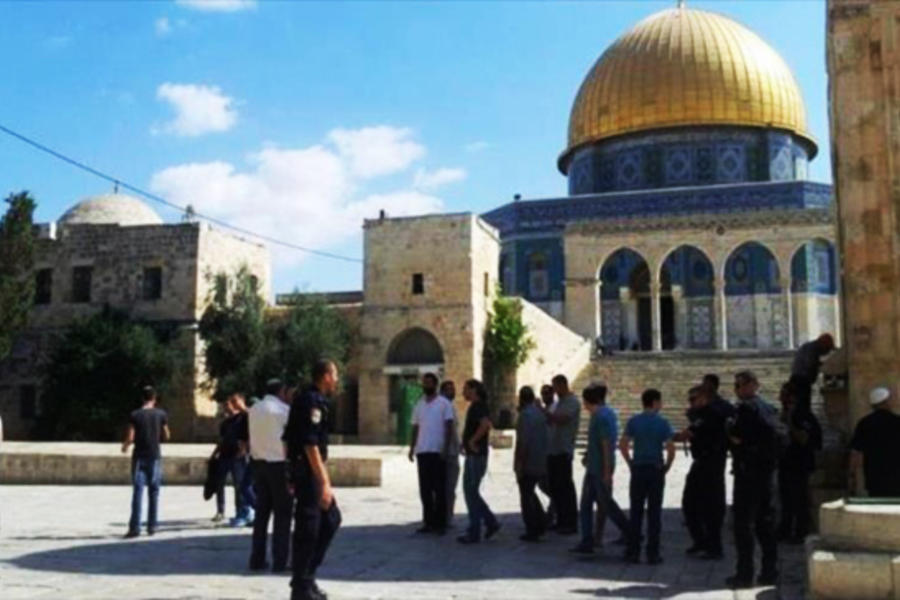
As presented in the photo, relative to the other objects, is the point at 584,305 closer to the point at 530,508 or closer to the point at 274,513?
the point at 530,508

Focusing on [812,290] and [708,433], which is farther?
[812,290]

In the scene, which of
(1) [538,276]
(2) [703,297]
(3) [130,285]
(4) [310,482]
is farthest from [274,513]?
(1) [538,276]

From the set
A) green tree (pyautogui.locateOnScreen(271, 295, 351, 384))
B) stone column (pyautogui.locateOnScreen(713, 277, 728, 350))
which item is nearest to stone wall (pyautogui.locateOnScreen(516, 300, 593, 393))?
green tree (pyautogui.locateOnScreen(271, 295, 351, 384))

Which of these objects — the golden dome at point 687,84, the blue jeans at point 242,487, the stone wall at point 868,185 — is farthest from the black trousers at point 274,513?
the golden dome at point 687,84

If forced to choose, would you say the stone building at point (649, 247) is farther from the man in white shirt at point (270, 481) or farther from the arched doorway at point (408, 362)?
the man in white shirt at point (270, 481)

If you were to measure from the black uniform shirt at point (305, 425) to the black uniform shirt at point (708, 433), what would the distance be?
3.15 meters

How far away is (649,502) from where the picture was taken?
7.24 metres

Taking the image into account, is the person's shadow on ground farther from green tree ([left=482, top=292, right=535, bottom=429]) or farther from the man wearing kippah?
green tree ([left=482, top=292, right=535, bottom=429])

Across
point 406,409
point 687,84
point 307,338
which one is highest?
point 687,84

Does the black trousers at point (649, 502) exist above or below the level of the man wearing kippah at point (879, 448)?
below

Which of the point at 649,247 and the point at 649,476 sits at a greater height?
the point at 649,247

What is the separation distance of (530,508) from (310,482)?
3.12 m

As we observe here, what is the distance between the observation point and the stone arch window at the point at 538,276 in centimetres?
3388

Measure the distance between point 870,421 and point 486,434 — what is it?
10.3ft
